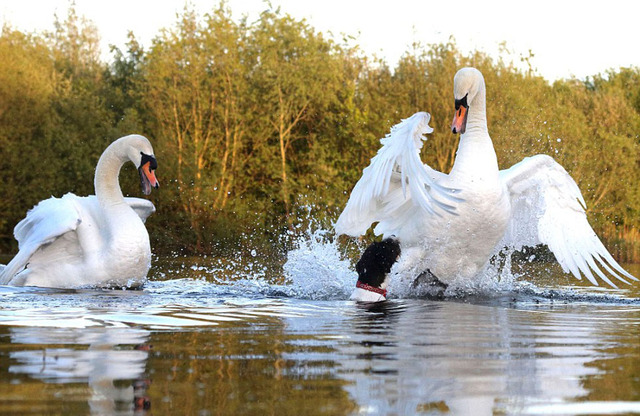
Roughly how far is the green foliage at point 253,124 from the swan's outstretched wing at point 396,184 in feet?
Result: 50.3

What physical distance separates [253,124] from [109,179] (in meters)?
20.4

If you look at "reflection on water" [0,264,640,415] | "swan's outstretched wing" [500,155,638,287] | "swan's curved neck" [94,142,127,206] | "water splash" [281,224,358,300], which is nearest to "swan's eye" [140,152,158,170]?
"swan's curved neck" [94,142,127,206]

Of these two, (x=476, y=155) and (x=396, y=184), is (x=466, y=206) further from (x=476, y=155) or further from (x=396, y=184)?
(x=396, y=184)

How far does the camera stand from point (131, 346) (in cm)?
502

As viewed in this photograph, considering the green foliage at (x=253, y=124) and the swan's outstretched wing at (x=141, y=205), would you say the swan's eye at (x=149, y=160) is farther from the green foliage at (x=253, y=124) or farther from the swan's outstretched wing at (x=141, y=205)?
the green foliage at (x=253, y=124)

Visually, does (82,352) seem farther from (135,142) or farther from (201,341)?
(135,142)

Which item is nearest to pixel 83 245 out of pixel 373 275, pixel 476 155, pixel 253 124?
pixel 373 275

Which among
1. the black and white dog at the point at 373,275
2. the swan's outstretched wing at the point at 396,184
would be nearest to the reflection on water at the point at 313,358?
the black and white dog at the point at 373,275

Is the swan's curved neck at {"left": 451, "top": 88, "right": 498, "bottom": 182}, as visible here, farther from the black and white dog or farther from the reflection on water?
the reflection on water

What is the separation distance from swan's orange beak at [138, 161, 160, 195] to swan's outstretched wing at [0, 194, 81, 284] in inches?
29.6

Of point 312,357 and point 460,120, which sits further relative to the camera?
point 460,120

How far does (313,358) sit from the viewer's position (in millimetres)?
4629

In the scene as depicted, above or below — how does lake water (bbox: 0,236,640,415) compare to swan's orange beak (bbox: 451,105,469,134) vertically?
below

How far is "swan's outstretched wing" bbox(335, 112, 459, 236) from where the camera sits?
307 inches
